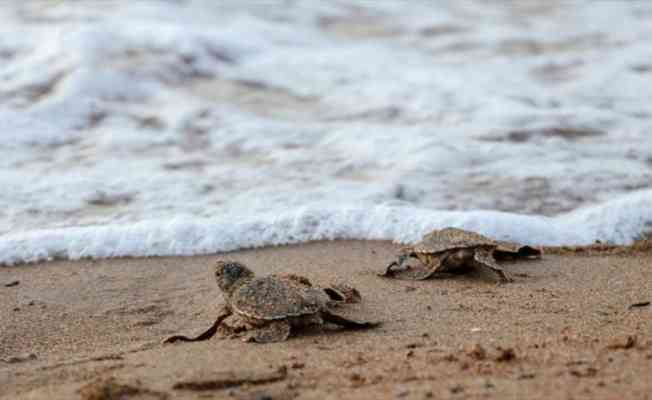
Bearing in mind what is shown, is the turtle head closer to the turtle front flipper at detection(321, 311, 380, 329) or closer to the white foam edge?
the turtle front flipper at detection(321, 311, 380, 329)

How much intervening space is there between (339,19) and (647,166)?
19.6 feet

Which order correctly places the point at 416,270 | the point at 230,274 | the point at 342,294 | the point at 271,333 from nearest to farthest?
the point at 271,333 → the point at 230,274 → the point at 342,294 → the point at 416,270

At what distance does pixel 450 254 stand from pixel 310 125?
3.25m

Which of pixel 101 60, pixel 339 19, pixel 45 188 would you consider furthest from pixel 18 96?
pixel 339 19

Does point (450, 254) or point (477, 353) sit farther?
point (450, 254)

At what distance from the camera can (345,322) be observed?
10.8 feet

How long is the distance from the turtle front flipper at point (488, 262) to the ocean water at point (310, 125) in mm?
742

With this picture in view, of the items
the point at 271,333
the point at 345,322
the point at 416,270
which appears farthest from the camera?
the point at 416,270

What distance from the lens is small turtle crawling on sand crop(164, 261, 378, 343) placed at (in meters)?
3.23

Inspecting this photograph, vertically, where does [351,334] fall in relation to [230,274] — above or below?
below

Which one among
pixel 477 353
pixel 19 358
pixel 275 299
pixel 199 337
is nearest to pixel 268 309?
pixel 275 299

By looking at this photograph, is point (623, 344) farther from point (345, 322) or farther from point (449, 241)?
point (449, 241)

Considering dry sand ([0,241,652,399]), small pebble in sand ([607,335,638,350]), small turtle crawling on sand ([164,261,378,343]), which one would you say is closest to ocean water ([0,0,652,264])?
dry sand ([0,241,652,399])

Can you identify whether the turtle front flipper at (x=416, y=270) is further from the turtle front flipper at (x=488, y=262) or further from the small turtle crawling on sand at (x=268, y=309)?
the small turtle crawling on sand at (x=268, y=309)
